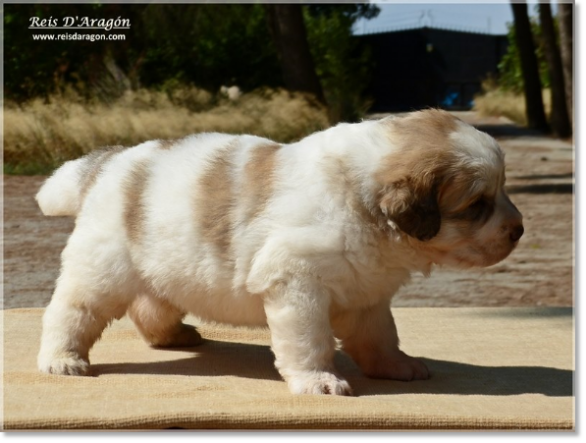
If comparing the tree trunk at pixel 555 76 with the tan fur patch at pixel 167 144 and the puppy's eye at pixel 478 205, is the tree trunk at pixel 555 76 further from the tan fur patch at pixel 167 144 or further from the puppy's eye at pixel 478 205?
the puppy's eye at pixel 478 205

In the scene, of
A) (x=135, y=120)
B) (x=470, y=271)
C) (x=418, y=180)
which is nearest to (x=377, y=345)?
(x=418, y=180)

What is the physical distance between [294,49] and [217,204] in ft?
46.3

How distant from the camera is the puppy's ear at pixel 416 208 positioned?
415 cm

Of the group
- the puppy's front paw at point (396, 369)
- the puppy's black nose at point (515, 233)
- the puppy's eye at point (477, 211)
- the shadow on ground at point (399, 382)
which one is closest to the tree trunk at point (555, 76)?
the shadow on ground at point (399, 382)

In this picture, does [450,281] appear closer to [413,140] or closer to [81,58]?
[413,140]

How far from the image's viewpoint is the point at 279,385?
4562mm

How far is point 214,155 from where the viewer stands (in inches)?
183

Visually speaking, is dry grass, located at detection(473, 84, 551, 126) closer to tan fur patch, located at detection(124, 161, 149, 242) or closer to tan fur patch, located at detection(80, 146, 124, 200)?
tan fur patch, located at detection(80, 146, 124, 200)

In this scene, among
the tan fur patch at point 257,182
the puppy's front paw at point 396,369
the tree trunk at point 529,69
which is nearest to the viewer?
the tan fur patch at point 257,182

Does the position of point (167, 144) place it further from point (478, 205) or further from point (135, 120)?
point (135, 120)

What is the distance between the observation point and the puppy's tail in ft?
16.5

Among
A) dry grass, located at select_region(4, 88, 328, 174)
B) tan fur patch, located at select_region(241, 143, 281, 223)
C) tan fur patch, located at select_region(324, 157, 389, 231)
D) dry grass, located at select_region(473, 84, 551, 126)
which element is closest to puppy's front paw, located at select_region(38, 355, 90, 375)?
tan fur patch, located at select_region(241, 143, 281, 223)

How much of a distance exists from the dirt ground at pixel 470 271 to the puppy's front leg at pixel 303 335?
3.86 m

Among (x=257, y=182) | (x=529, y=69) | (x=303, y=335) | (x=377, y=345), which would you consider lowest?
(x=529, y=69)
